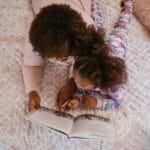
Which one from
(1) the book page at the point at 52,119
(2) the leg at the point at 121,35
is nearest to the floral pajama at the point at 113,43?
(2) the leg at the point at 121,35

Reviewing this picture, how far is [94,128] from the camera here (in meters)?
1.00

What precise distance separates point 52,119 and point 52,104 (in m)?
0.08

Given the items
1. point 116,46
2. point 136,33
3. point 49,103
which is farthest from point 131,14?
point 49,103

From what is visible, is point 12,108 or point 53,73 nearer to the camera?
point 12,108

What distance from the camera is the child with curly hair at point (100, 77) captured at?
0.93m

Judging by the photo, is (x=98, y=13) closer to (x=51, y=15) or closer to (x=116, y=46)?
(x=116, y=46)

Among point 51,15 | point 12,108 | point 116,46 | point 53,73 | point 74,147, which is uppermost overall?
point 51,15

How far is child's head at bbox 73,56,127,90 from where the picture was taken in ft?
3.02

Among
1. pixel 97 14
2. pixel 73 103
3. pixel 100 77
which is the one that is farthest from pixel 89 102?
pixel 97 14

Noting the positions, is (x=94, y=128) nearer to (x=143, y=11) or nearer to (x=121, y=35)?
(x=121, y=35)

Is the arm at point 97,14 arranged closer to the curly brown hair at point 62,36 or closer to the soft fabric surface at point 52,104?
the soft fabric surface at point 52,104

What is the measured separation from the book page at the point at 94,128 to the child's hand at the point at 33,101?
0.49 feet

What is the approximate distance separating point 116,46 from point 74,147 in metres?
0.42

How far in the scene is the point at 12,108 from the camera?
108 centimetres
